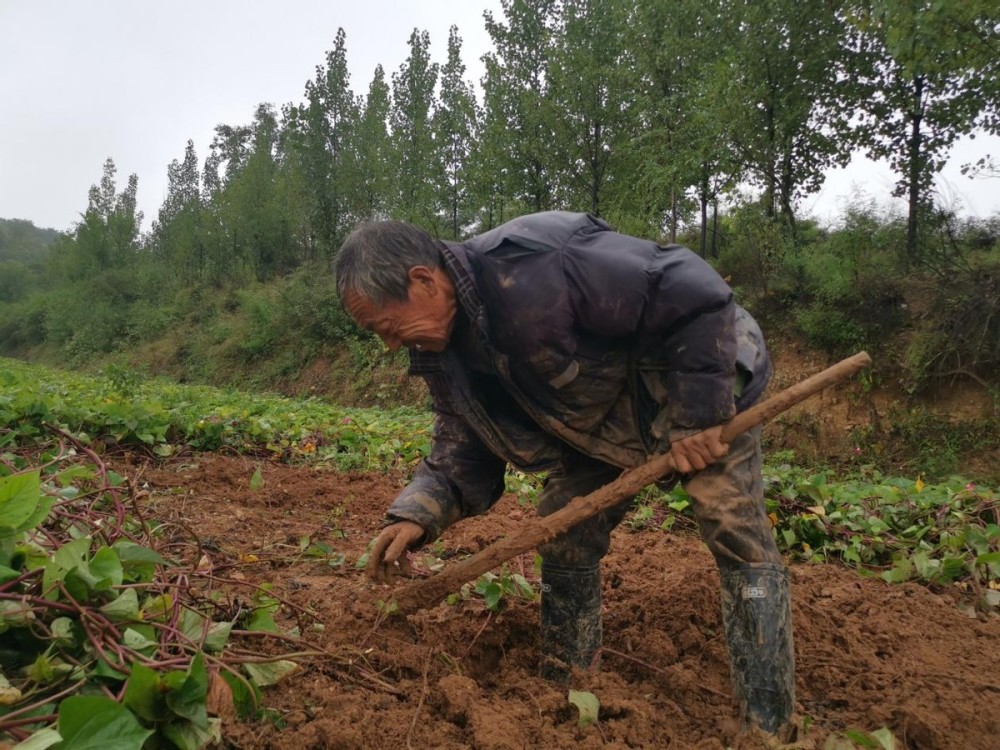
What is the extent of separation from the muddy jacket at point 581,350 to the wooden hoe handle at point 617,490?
0.07m

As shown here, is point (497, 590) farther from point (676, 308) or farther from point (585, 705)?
point (676, 308)

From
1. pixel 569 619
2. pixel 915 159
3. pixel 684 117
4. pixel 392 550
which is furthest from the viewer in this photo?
pixel 684 117

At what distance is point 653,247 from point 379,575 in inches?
50.9

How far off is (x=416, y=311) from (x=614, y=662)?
4.65 ft

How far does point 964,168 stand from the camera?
10.2 metres

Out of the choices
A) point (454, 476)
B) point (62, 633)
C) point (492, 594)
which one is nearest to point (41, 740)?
point (62, 633)

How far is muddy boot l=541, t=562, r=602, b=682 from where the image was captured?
7.43 feet

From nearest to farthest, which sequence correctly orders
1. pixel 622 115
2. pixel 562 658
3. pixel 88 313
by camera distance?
pixel 562 658 < pixel 622 115 < pixel 88 313

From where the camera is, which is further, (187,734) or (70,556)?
(70,556)

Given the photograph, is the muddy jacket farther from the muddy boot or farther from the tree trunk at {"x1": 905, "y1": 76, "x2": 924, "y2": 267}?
the tree trunk at {"x1": 905, "y1": 76, "x2": 924, "y2": 267}

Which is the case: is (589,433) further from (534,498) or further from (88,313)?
(88,313)

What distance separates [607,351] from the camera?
1.99 meters

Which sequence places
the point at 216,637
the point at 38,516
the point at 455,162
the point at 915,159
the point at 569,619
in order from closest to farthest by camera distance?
the point at 38,516 → the point at 216,637 → the point at 569,619 → the point at 915,159 → the point at 455,162

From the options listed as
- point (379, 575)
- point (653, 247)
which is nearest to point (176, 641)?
point (379, 575)
